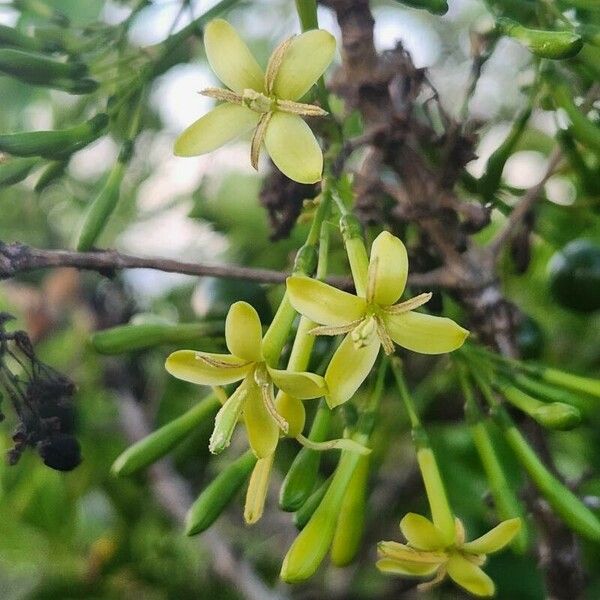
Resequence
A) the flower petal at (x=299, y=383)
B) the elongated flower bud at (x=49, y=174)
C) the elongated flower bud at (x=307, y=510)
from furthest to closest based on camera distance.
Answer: the elongated flower bud at (x=49, y=174) → the elongated flower bud at (x=307, y=510) → the flower petal at (x=299, y=383)

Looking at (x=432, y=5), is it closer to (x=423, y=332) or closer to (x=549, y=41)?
(x=549, y=41)

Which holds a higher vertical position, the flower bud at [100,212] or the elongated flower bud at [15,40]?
the elongated flower bud at [15,40]

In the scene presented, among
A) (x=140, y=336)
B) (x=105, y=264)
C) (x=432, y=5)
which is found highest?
(x=432, y=5)

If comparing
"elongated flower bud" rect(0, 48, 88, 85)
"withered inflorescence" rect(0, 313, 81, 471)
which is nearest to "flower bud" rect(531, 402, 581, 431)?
"withered inflorescence" rect(0, 313, 81, 471)

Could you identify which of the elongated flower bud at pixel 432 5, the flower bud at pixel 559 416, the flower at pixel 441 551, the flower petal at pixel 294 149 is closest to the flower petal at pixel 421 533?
the flower at pixel 441 551

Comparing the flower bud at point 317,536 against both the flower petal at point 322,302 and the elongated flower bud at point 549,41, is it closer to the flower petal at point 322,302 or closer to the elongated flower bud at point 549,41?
the flower petal at point 322,302

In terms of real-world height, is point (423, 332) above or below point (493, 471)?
above

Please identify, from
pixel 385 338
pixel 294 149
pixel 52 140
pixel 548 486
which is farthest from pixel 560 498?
pixel 52 140
